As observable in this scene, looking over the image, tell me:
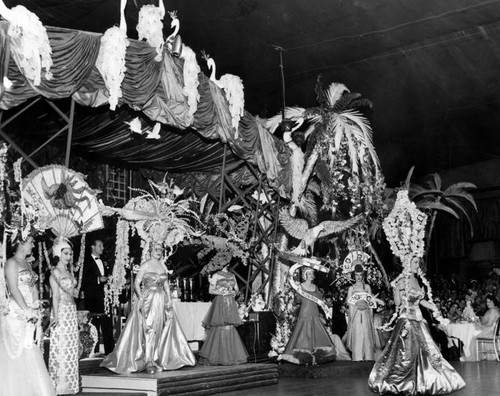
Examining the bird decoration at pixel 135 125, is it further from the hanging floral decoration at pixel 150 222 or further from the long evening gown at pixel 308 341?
the long evening gown at pixel 308 341

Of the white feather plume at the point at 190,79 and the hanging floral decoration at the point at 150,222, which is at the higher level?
the white feather plume at the point at 190,79

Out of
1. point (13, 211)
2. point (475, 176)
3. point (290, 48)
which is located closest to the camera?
point (13, 211)

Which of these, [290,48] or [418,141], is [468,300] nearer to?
[418,141]

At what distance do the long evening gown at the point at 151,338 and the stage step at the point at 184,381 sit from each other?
149 mm

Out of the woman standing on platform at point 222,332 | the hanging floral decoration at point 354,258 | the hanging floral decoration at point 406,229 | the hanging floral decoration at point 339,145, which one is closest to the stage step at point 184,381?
the woman standing on platform at point 222,332

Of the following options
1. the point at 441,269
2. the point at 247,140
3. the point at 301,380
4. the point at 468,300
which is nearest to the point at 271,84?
the point at 247,140

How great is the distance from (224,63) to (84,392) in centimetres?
832

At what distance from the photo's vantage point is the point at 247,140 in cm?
1253

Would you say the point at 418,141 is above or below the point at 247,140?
above

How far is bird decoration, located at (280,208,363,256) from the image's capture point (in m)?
12.9

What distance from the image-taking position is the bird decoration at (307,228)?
12914 mm

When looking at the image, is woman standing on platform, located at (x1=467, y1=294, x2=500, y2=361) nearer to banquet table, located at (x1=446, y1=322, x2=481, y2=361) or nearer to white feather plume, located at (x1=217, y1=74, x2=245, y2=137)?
banquet table, located at (x1=446, y1=322, x2=481, y2=361)

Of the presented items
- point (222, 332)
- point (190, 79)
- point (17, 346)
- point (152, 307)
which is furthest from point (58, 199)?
point (222, 332)

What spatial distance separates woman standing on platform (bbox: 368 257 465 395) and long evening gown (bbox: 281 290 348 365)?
2.67 m
